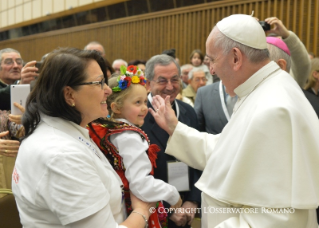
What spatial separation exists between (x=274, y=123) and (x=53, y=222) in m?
1.01

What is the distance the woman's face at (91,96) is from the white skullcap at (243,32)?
69 cm

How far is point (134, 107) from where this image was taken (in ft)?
7.04

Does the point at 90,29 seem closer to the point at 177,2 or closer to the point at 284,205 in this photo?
the point at 177,2

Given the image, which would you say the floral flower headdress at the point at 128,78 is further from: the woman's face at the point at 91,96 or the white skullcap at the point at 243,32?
the white skullcap at the point at 243,32

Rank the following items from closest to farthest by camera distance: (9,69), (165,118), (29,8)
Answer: (165,118) < (9,69) < (29,8)

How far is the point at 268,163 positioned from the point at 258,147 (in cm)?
8

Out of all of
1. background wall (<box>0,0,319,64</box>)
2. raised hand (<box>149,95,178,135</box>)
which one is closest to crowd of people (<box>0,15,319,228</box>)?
raised hand (<box>149,95,178,135</box>)

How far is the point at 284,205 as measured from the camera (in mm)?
1361

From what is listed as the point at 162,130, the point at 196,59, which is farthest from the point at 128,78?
the point at 196,59

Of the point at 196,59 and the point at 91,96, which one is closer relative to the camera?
the point at 91,96

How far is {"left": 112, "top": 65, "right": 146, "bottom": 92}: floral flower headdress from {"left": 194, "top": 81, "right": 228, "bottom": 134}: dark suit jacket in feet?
3.51

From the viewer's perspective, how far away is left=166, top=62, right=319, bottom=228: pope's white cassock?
4.53 feet

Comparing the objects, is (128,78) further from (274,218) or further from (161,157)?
(274,218)

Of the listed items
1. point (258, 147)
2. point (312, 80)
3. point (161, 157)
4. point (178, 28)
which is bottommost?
point (161, 157)
